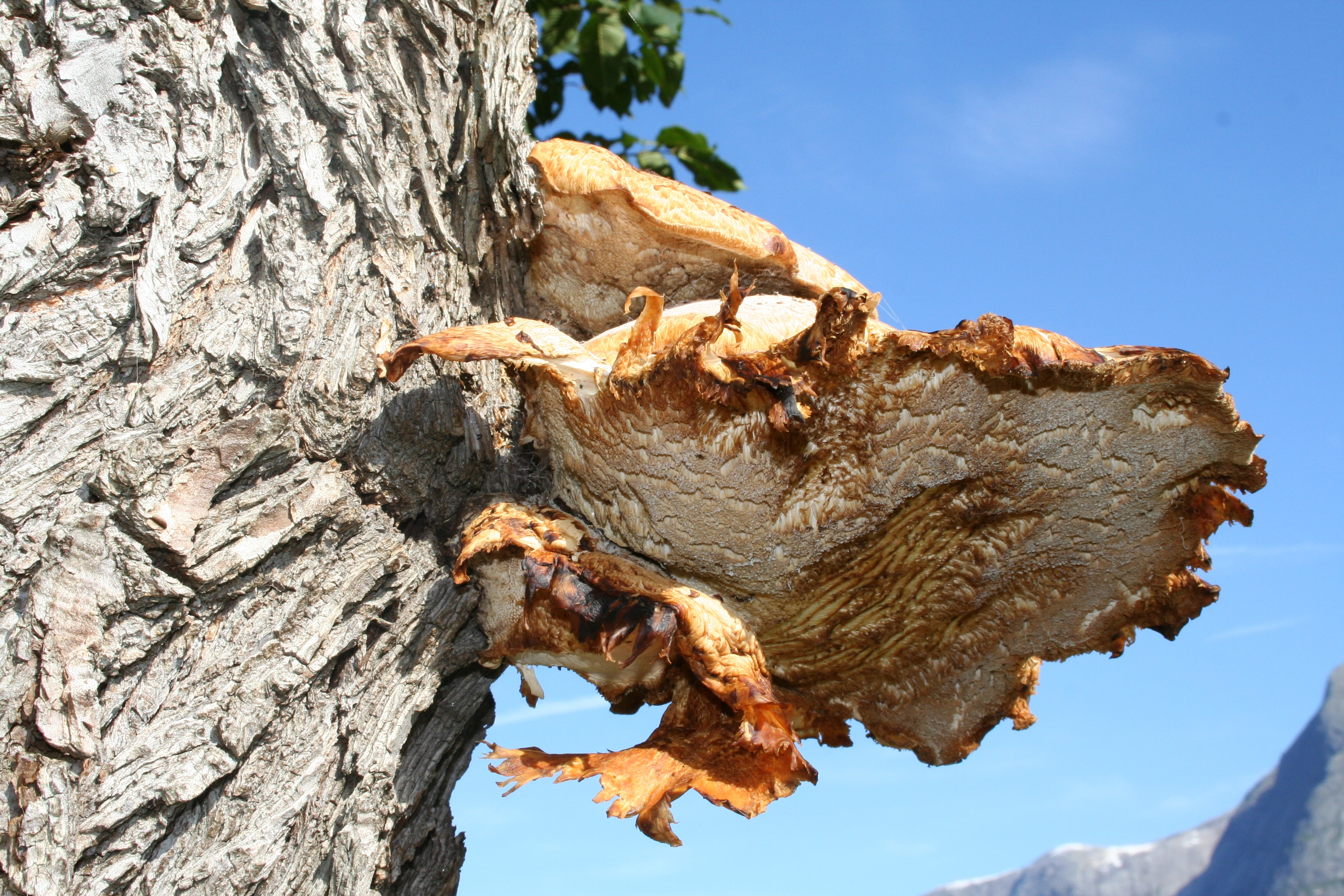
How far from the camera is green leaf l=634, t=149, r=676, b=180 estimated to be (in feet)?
16.8

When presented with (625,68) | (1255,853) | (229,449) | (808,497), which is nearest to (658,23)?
(625,68)

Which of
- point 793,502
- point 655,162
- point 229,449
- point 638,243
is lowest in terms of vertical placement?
point 793,502

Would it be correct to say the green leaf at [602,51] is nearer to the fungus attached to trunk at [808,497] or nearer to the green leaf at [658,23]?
the green leaf at [658,23]

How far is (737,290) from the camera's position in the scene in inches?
80.4

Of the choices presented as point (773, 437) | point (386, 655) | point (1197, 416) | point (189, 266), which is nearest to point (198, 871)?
point (386, 655)

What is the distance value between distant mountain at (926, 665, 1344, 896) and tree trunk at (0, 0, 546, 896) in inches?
5179

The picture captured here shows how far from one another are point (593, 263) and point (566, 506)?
74 cm

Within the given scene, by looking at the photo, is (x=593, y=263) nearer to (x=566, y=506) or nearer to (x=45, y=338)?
(x=566, y=506)

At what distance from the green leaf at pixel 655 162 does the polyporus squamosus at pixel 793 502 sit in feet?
8.08

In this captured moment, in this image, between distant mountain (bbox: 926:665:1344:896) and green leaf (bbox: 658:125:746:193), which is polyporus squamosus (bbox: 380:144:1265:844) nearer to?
green leaf (bbox: 658:125:746:193)

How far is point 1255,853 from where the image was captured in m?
124

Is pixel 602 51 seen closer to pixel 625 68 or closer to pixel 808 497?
pixel 625 68

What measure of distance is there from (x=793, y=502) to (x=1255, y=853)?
492 feet

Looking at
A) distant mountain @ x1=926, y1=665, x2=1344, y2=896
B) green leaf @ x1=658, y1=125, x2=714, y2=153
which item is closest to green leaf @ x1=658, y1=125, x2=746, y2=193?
green leaf @ x1=658, y1=125, x2=714, y2=153
